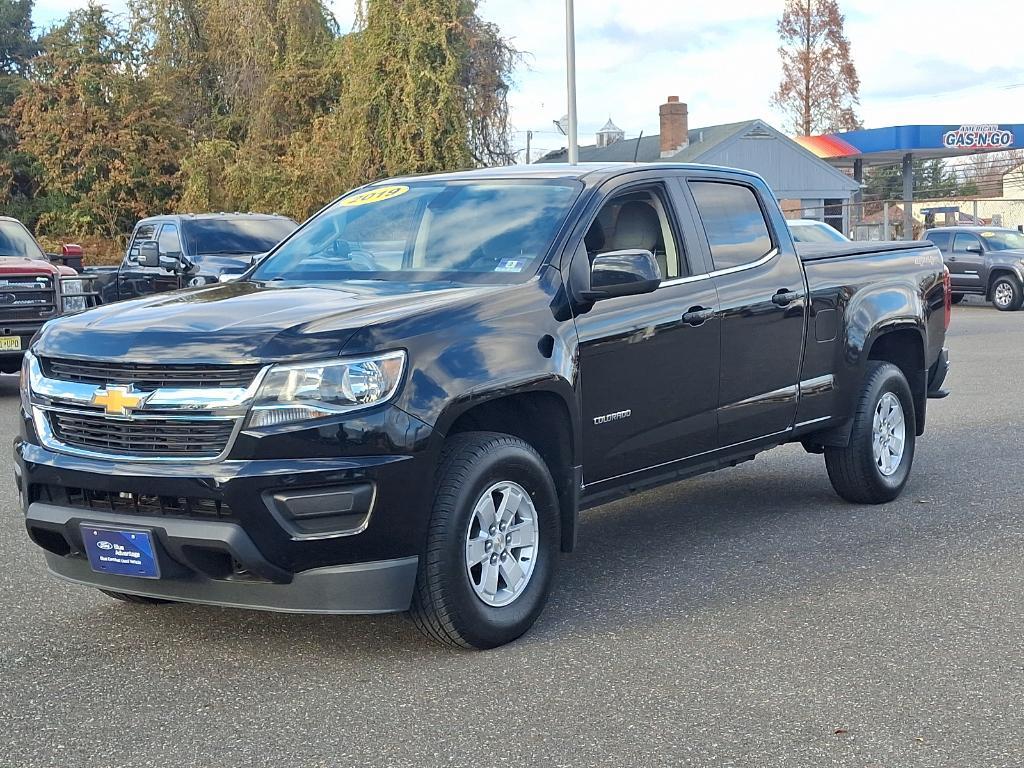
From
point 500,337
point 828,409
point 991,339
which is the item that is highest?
point 500,337

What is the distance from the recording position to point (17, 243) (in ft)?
49.4

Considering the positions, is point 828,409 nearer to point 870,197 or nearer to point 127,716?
point 127,716

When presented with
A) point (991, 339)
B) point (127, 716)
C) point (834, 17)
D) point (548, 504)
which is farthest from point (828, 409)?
point (834, 17)

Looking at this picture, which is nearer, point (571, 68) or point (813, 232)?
point (813, 232)

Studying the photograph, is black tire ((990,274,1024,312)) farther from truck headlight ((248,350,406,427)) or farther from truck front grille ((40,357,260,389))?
truck front grille ((40,357,260,389))

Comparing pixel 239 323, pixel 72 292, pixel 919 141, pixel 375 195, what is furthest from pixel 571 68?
pixel 919 141

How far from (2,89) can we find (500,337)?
4551 centimetres

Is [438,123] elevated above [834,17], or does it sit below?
below

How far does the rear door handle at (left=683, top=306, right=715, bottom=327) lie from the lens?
6.03 m

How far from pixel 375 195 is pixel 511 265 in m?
1.24

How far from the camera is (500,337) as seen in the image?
5043mm

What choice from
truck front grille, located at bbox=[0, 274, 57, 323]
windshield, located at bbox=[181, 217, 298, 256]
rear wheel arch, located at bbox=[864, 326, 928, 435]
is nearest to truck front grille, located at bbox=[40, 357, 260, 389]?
rear wheel arch, located at bbox=[864, 326, 928, 435]

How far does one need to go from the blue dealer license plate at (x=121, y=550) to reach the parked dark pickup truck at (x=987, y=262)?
23853 millimetres

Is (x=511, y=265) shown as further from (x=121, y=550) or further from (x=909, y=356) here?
(x=909, y=356)
